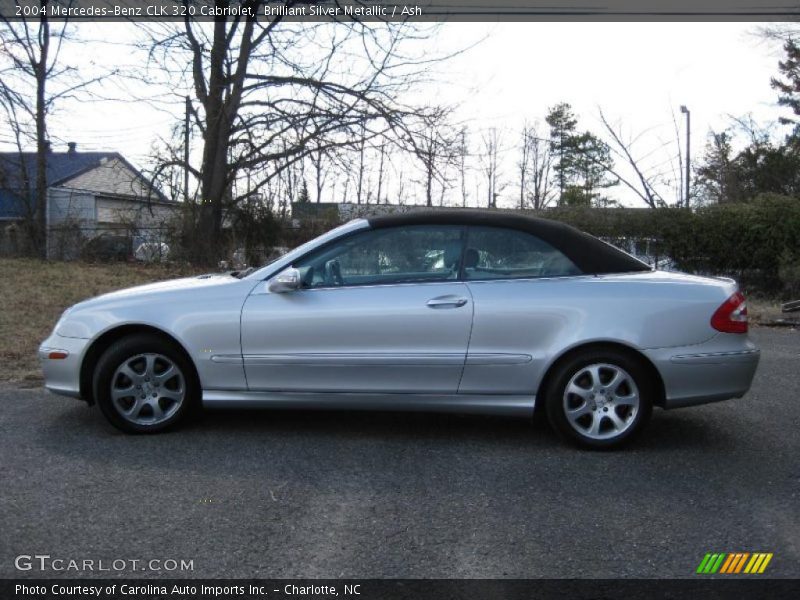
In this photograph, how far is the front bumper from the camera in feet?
16.7

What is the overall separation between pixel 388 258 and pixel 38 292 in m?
9.60

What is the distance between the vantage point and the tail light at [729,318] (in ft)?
15.8

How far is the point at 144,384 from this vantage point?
506 centimetres

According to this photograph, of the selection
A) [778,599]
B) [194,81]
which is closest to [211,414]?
[778,599]

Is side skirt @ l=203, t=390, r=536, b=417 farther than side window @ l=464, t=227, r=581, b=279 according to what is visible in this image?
No

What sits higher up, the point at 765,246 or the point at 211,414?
the point at 765,246

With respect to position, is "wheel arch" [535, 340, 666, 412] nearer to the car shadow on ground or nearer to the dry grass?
the car shadow on ground

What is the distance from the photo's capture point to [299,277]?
494cm

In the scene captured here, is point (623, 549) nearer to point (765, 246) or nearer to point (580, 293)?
point (580, 293)

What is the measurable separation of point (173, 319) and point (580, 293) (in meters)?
2.57

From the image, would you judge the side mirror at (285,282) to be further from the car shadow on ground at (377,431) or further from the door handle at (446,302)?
the car shadow on ground at (377,431)

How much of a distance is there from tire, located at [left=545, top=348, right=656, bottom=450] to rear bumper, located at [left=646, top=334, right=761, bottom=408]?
0.45 ft

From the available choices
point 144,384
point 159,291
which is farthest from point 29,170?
point 144,384

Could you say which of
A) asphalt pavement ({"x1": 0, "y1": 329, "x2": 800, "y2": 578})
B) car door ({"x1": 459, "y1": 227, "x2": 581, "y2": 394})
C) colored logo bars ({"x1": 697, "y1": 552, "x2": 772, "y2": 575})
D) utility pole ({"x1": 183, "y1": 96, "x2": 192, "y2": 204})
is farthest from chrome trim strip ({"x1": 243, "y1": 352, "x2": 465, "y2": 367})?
utility pole ({"x1": 183, "y1": 96, "x2": 192, "y2": 204})
